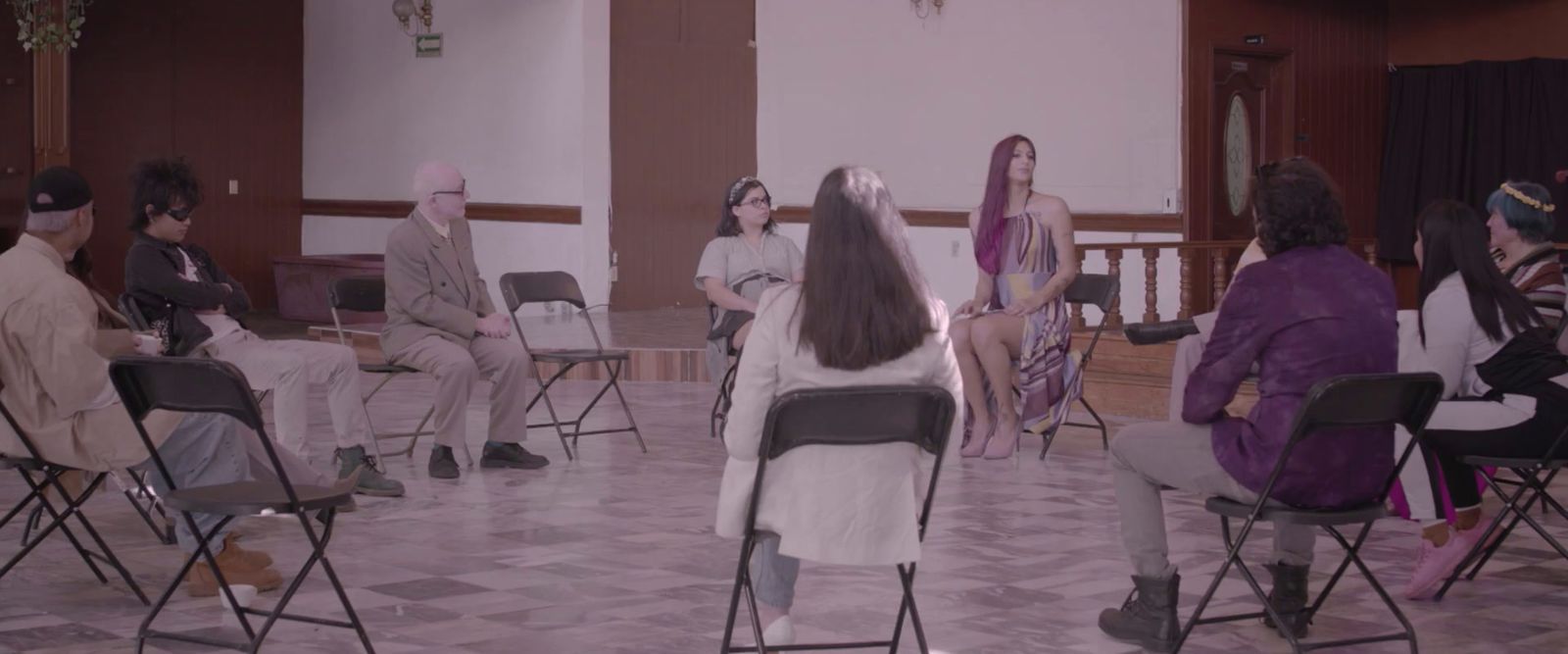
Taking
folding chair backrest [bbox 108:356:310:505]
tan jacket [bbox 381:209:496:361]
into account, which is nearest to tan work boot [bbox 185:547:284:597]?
folding chair backrest [bbox 108:356:310:505]

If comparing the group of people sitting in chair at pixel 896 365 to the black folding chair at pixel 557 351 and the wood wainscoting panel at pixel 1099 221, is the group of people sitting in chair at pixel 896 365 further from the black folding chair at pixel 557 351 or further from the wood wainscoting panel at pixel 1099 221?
the wood wainscoting panel at pixel 1099 221

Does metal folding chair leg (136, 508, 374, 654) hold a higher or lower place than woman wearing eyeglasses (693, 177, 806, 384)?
lower

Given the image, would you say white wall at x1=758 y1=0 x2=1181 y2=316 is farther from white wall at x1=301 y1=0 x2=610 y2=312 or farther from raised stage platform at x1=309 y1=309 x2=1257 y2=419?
raised stage platform at x1=309 y1=309 x2=1257 y2=419

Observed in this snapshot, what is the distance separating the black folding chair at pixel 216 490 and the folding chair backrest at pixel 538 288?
11.0ft

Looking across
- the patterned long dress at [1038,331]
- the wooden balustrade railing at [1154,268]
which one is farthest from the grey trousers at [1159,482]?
the wooden balustrade railing at [1154,268]

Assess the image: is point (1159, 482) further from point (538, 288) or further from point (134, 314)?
point (538, 288)

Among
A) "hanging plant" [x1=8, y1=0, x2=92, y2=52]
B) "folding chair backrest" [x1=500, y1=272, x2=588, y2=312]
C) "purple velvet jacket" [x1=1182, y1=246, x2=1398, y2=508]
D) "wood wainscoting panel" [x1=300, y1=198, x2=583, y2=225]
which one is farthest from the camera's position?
"wood wainscoting panel" [x1=300, y1=198, x2=583, y2=225]

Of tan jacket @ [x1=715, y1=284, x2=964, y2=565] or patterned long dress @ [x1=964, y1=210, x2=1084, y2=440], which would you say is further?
patterned long dress @ [x1=964, y1=210, x2=1084, y2=440]

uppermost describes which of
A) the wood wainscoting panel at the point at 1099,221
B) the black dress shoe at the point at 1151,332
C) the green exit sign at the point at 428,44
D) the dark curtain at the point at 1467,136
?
the green exit sign at the point at 428,44

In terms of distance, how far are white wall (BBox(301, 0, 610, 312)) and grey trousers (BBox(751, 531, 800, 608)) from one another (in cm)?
966

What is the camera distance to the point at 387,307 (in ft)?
22.5

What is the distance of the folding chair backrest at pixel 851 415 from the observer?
3.45 metres

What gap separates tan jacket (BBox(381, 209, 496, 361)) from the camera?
6.69 meters

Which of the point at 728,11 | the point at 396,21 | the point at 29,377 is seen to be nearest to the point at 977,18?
the point at 728,11
